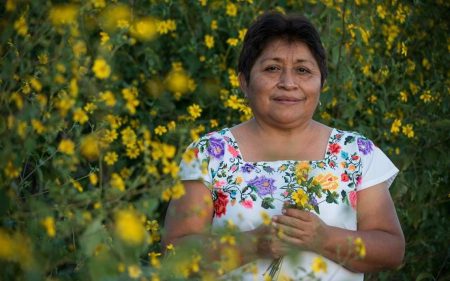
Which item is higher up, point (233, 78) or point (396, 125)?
point (233, 78)

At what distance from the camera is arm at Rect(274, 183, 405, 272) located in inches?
91.0

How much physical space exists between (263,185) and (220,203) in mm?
133

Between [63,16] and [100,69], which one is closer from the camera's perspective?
[100,69]

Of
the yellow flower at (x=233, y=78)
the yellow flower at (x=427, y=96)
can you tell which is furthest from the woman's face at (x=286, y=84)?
the yellow flower at (x=427, y=96)

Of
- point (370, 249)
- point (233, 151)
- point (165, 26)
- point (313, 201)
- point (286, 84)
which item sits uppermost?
point (165, 26)

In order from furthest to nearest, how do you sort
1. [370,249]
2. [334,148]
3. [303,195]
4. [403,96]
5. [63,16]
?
[403,96]
[334,148]
[370,249]
[303,195]
[63,16]

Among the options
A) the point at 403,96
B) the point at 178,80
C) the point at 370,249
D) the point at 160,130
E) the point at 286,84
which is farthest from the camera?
the point at 403,96

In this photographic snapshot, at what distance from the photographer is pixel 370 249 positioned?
8.07 ft

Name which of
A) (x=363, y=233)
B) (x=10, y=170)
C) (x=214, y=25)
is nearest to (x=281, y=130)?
(x=363, y=233)

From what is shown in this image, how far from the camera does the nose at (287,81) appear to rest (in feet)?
8.43

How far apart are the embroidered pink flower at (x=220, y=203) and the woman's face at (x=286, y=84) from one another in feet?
0.85

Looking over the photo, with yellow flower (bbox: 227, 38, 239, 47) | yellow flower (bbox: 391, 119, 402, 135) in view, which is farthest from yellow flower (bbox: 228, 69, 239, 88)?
yellow flower (bbox: 391, 119, 402, 135)

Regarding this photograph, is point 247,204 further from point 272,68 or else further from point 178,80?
point 178,80

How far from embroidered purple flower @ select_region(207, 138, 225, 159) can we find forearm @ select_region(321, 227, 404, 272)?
43 cm
